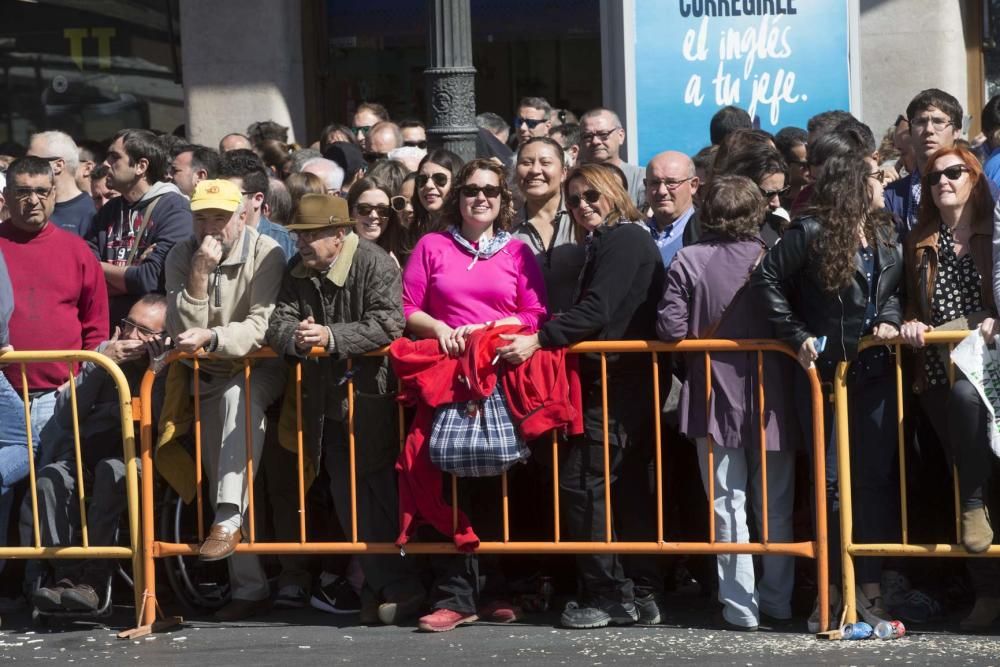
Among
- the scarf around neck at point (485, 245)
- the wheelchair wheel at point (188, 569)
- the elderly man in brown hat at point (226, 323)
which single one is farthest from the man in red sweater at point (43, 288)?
the scarf around neck at point (485, 245)

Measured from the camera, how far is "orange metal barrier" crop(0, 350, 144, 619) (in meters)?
7.18

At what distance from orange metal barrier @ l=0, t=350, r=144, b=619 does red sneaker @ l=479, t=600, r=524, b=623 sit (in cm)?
154

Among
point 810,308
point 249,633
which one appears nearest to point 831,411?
point 810,308

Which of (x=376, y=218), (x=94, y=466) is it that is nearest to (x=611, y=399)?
(x=376, y=218)

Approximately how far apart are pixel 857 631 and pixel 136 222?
14.4 feet

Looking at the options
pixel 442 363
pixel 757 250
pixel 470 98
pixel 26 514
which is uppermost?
pixel 470 98

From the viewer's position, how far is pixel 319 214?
7035 mm

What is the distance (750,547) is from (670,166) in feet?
6.21

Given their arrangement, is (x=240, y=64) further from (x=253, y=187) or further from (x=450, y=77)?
(x=253, y=187)

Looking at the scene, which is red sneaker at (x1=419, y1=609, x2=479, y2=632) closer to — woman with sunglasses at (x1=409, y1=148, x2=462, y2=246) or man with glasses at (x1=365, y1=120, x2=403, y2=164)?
woman with sunglasses at (x1=409, y1=148, x2=462, y2=246)

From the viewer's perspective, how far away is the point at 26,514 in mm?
7531

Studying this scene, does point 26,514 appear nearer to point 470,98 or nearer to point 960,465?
point 470,98

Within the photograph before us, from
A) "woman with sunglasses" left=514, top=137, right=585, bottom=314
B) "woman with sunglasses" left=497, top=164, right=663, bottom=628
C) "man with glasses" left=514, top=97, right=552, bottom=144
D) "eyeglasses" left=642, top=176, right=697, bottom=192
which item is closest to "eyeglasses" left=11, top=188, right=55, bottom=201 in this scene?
"woman with sunglasses" left=514, top=137, right=585, bottom=314

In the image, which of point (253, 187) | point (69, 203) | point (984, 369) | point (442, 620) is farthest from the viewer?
point (69, 203)
